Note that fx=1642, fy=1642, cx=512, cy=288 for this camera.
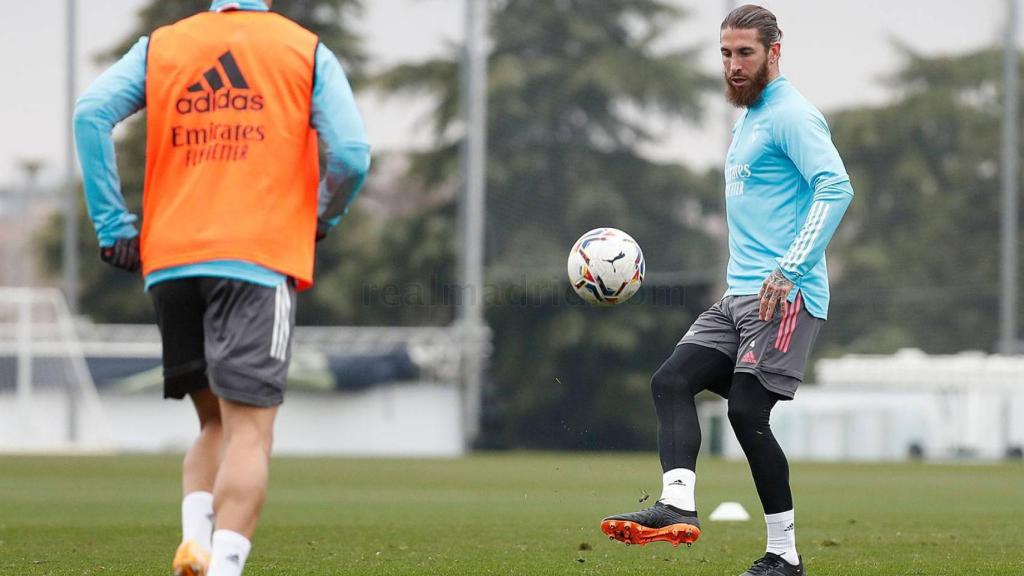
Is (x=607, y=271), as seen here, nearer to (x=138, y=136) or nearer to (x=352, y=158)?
(x=352, y=158)

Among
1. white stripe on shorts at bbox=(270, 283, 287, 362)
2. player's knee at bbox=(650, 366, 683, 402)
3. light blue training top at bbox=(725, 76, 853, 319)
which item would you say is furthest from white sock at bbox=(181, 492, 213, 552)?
light blue training top at bbox=(725, 76, 853, 319)

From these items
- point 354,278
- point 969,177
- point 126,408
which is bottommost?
point 126,408

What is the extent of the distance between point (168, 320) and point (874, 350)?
29.3 m

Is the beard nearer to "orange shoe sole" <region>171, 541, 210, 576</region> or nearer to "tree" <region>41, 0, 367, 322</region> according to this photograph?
"orange shoe sole" <region>171, 541, 210, 576</region>

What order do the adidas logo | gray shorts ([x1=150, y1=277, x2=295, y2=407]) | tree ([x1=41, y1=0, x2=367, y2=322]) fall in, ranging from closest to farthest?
gray shorts ([x1=150, y1=277, x2=295, y2=407])
the adidas logo
tree ([x1=41, y1=0, x2=367, y2=322])

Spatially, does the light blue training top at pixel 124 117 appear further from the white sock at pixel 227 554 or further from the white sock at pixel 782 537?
the white sock at pixel 782 537

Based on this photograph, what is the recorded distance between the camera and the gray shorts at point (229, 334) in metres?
4.56

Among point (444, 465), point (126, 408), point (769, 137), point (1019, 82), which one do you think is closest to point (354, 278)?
point (126, 408)

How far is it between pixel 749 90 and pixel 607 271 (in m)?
0.98

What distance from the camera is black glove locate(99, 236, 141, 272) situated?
15.8 feet

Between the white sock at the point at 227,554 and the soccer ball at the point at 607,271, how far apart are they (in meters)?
2.39

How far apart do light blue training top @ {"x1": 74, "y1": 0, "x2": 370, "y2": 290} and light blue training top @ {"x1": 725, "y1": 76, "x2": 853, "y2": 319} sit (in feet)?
5.66

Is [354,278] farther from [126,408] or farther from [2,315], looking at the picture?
[2,315]

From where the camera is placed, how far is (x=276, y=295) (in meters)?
4.64
